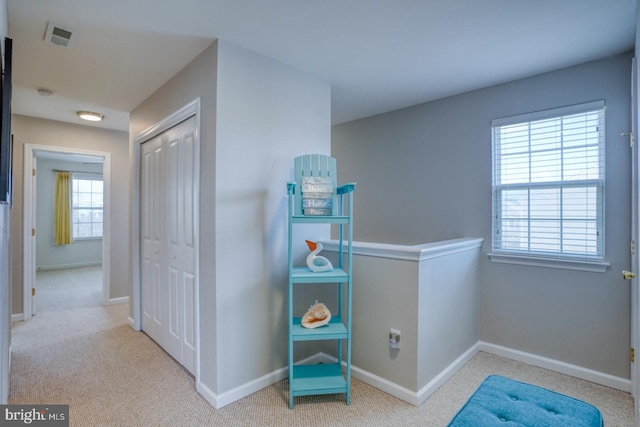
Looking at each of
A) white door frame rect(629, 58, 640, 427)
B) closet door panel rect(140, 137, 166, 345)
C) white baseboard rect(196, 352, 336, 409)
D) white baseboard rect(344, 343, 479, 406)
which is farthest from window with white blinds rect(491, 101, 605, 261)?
closet door panel rect(140, 137, 166, 345)

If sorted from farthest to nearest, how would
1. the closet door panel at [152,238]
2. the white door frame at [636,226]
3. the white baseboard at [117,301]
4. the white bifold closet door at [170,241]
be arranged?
the white baseboard at [117,301] < the closet door panel at [152,238] < the white bifold closet door at [170,241] < the white door frame at [636,226]

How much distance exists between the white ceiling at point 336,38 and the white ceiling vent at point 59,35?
39 mm

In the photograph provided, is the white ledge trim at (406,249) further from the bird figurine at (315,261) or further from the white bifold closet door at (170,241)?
the white bifold closet door at (170,241)

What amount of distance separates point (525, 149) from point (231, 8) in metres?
2.55

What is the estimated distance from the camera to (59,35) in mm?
2061

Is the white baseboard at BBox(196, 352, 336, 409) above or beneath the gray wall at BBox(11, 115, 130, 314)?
beneath

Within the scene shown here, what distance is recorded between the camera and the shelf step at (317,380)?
211cm

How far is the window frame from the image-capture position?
2402mm

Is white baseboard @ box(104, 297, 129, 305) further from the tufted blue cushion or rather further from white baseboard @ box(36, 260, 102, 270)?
the tufted blue cushion

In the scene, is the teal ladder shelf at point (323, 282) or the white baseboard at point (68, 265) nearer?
the teal ladder shelf at point (323, 282)

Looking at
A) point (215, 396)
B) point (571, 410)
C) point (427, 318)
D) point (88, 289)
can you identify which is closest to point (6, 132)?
point (215, 396)

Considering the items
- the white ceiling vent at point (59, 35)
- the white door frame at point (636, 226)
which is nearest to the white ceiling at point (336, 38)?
the white ceiling vent at point (59, 35)

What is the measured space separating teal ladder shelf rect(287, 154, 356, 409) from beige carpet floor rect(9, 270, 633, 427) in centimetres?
13

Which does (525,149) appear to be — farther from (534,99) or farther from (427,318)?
(427,318)
